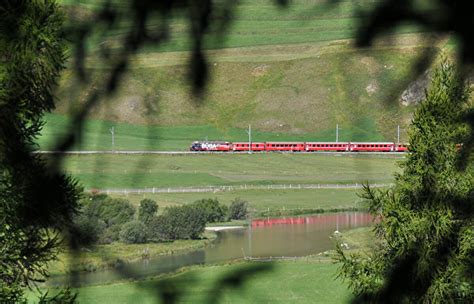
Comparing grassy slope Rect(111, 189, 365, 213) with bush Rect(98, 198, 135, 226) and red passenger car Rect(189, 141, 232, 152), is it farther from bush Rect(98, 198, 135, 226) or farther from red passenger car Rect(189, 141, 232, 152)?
bush Rect(98, 198, 135, 226)

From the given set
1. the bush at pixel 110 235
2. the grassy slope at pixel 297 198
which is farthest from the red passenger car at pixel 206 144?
the grassy slope at pixel 297 198

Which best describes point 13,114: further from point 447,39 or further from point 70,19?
point 447,39

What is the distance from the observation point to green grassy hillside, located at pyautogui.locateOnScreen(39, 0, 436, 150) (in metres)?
1.16

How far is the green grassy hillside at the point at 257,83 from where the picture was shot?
1160 millimetres

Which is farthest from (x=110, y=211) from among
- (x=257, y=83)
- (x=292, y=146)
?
(x=292, y=146)

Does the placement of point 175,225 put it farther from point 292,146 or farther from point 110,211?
point 110,211

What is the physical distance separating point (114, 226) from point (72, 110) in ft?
1.34

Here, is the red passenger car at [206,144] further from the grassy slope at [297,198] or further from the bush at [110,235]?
the grassy slope at [297,198]

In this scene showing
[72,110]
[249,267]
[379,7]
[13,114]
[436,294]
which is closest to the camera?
[379,7]

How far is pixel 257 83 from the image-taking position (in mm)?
1295

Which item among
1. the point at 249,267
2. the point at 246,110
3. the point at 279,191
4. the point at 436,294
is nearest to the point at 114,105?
the point at 246,110

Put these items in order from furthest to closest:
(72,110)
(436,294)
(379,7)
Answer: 1. (436,294)
2. (72,110)
3. (379,7)

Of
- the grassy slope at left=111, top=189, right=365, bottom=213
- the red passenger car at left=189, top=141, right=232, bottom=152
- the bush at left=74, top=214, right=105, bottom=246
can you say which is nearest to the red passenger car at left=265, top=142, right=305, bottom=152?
the red passenger car at left=189, top=141, right=232, bottom=152

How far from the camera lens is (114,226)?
1.61 meters
